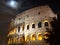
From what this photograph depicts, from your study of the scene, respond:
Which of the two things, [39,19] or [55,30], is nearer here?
[55,30]

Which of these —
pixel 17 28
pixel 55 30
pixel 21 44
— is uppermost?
pixel 17 28

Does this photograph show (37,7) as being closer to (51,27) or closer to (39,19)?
(39,19)

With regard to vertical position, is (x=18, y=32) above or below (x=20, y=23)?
below

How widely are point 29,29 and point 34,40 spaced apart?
2.59m

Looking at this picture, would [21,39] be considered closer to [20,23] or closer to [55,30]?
[20,23]

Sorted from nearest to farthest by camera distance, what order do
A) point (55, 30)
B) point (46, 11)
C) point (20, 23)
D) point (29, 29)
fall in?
point (55, 30) → point (46, 11) → point (29, 29) → point (20, 23)

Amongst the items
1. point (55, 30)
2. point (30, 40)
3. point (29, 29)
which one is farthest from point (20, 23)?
point (55, 30)

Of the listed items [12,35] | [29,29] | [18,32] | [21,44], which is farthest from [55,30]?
[12,35]

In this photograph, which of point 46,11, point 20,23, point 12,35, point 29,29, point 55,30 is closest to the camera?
point 55,30

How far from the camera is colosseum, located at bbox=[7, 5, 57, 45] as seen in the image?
2120cm

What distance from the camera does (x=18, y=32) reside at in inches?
1040

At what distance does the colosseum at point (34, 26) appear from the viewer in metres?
21.2

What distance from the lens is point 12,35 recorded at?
28.4 meters

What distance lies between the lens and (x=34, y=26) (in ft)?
75.5
